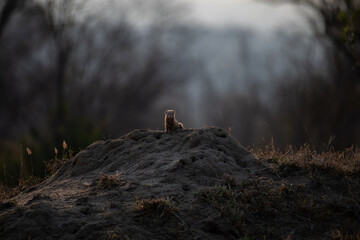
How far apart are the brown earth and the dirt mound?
0.04 ft

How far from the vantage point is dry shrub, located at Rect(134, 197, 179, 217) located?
5.11m

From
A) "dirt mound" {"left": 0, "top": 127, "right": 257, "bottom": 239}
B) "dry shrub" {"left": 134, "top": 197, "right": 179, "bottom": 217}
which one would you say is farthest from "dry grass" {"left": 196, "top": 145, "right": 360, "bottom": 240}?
"dry shrub" {"left": 134, "top": 197, "right": 179, "bottom": 217}

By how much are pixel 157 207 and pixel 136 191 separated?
545mm

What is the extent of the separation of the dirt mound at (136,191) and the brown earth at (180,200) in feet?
0.04

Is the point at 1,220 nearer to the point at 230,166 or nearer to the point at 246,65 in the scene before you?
Answer: the point at 230,166

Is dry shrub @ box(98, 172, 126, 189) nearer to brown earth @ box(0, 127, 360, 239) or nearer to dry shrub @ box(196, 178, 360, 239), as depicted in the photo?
brown earth @ box(0, 127, 360, 239)

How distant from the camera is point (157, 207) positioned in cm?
514

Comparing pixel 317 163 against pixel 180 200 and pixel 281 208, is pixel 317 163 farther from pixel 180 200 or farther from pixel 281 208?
pixel 180 200

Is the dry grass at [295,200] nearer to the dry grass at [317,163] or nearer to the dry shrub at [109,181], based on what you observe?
the dry grass at [317,163]

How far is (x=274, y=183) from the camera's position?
229 inches

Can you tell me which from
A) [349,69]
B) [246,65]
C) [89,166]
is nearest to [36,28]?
[349,69]

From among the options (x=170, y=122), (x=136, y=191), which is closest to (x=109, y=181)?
(x=136, y=191)

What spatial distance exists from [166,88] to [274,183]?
32.1 metres

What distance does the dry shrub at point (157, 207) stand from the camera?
5109 mm
